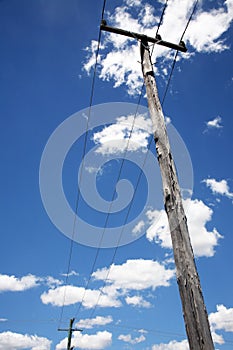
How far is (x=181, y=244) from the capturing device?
362 centimetres

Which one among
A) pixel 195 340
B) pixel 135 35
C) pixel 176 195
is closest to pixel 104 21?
pixel 135 35

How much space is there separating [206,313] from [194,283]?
330mm

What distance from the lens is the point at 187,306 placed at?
3.29 m

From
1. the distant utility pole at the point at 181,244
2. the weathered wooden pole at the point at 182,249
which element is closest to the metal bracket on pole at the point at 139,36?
the distant utility pole at the point at 181,244

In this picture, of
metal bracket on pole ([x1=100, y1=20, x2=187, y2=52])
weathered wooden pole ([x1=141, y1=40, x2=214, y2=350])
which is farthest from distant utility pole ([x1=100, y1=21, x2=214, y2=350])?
metal bracket on pole ([x1=100, y1=20, x2=187, y2=52])

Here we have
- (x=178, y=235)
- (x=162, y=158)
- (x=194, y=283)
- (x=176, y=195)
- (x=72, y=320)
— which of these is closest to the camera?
(x=194, y=283)

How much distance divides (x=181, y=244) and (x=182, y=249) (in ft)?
0.21

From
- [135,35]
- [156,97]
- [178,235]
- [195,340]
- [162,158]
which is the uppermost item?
[135,35]

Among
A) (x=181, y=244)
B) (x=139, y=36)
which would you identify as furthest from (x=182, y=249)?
(x=139, y=36)

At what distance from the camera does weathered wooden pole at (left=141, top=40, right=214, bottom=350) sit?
10.4 ft

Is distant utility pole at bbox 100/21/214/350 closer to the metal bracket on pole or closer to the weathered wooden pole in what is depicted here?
the weathered wooden pole

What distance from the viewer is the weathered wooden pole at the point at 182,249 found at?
316cm

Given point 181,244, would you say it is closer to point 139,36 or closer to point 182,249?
point 182,249

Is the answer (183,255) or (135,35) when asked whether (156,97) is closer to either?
(135,35)
